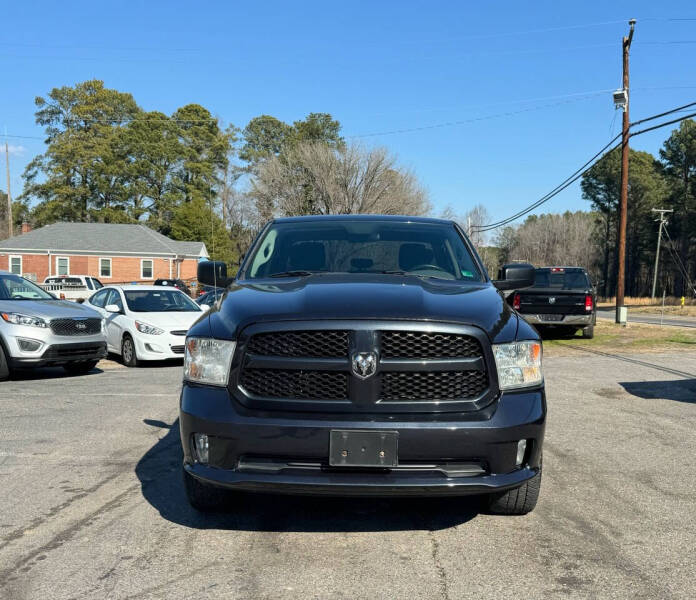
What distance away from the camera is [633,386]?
32.2 feet

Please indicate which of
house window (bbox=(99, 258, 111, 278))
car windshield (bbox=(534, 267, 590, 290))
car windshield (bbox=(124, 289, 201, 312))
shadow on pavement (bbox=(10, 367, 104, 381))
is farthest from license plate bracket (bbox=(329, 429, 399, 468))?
house window (bbox=(99, 258, 111, 278))

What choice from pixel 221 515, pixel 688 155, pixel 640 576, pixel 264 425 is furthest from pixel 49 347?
pixel 688 155

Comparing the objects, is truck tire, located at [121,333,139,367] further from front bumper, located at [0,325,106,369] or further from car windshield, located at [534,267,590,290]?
car windshield, located at [534,267,590,290]

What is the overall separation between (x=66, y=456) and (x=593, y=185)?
250 feet

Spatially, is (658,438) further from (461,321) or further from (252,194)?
(252,194)

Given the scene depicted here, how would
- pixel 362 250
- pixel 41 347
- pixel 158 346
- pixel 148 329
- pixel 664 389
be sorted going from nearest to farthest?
pixel 362 250
pixel 664 389
pixel 41 347
pixel 158 346
pixel 148 329

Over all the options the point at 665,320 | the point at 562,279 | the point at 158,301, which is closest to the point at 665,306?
the point at 665,320

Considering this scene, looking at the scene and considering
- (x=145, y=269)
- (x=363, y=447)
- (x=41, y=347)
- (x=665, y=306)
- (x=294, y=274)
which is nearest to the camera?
(x=363, y=447)

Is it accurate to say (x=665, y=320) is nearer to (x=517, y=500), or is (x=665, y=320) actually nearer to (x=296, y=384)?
(x=517, y=500)

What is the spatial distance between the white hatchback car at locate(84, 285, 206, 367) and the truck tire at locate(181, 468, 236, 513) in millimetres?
8120

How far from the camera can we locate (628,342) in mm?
16359

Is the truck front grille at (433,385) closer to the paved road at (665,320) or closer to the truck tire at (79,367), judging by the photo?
the truck tire at (79,367)

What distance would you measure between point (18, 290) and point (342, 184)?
33.7 metres

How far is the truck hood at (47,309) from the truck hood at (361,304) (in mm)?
7054
